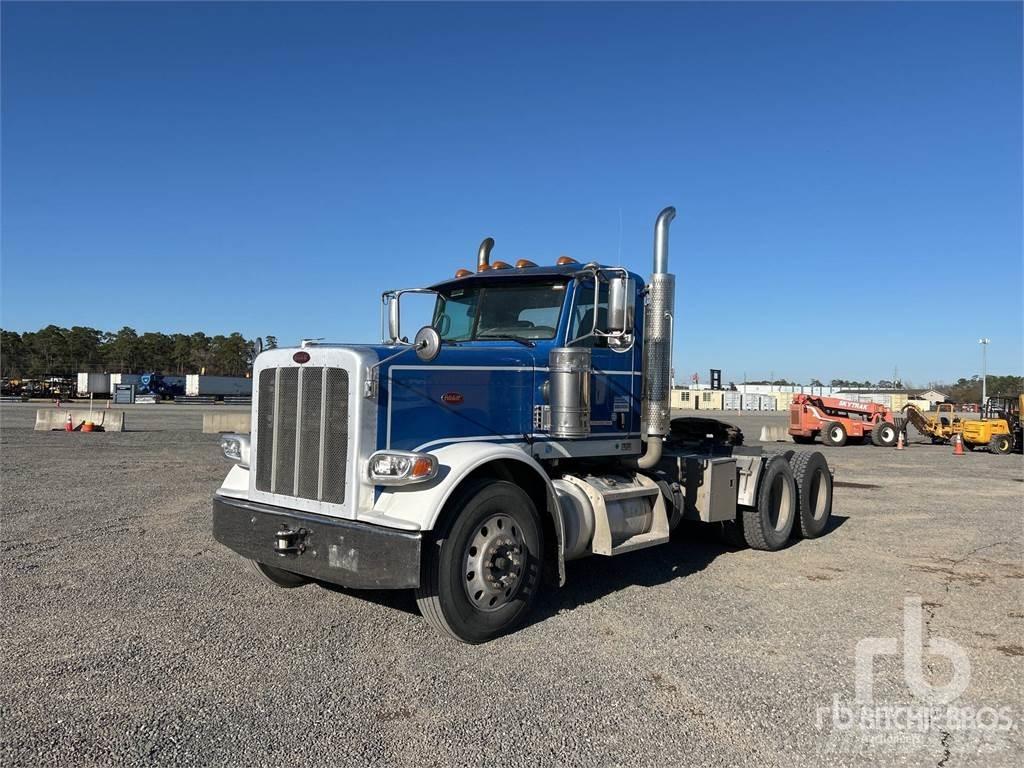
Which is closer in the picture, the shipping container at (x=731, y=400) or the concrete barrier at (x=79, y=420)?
the concrete barrier at (x=79, y=420)

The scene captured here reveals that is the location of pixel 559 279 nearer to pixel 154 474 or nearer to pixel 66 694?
pixel 66 694

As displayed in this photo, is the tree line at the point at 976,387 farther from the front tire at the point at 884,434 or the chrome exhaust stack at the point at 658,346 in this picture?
the chrome exhaust stack at the point at 658,346

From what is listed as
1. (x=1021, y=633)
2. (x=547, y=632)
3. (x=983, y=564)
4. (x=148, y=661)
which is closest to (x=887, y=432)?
(x=983, y=564)

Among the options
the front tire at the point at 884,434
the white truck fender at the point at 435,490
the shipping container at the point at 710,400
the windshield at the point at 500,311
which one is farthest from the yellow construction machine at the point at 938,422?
the shipping container at the point at 710,400

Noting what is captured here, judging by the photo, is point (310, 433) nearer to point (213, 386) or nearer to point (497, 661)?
point (497, 661)

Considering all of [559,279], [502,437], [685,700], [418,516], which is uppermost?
[559,279]

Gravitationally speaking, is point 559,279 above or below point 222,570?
above

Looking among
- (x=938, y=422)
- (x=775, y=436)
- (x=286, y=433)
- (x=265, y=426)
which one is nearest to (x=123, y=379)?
(x=775, y=436)

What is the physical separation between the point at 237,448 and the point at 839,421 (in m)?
25.1

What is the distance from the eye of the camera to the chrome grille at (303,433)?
15.9ft

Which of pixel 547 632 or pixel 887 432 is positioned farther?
pixel 887 432

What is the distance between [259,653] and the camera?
454cm

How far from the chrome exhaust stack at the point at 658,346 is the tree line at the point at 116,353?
87186mm

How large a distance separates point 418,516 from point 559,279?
8.54ft
